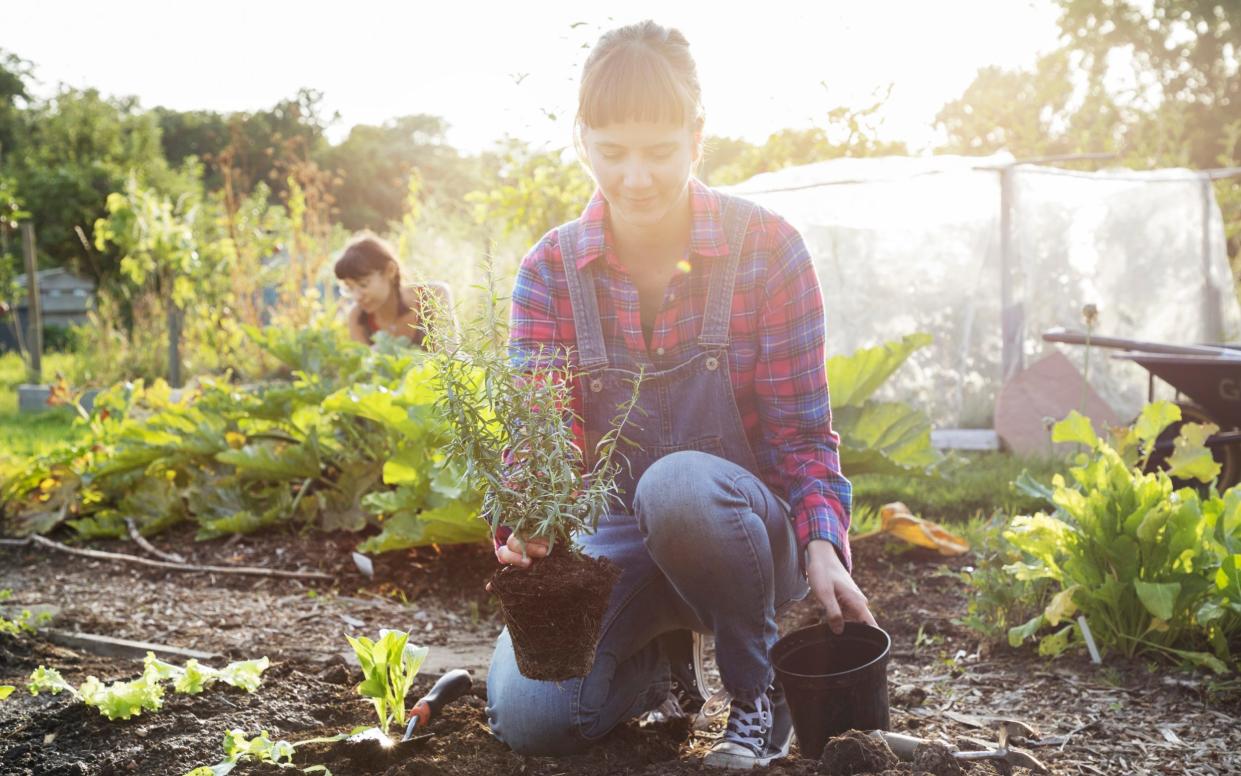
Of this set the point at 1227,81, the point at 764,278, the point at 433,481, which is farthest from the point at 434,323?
the point at 1227,81

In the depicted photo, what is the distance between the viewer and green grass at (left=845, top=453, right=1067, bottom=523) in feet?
13.3

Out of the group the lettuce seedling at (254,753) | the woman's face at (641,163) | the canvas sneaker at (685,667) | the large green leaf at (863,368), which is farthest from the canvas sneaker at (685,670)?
the large green leaf at (863,368)

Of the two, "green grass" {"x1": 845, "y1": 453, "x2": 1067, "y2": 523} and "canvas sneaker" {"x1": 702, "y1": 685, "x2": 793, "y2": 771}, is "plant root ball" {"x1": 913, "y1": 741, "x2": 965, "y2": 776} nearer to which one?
"canvas sneaker" {"x1": 702, "y1": 685, "x2": 793, "y2": 771}

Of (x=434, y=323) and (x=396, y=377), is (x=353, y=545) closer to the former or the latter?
(x=396, y=377)

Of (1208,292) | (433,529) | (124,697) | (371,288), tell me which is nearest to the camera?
(124,697)

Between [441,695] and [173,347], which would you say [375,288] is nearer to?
[441,695]

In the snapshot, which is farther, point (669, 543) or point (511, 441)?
point (669, 543)

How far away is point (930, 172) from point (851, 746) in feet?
15.8

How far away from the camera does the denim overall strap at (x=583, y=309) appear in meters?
2.02

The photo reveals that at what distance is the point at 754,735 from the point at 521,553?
57 centimetres

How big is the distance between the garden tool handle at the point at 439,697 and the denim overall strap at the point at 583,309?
652mm

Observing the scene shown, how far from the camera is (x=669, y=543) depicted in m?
1.81

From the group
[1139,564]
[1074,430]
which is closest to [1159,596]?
[1139,564]

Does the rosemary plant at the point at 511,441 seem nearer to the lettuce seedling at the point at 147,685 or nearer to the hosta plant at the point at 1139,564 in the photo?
the lettuce seedling at the point at 147,685
